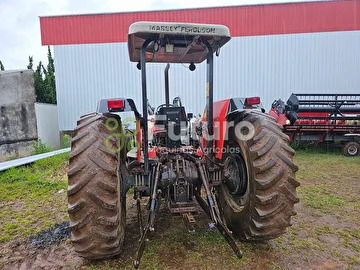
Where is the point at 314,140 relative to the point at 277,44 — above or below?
below

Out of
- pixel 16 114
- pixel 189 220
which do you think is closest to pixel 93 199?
pixel 189 220

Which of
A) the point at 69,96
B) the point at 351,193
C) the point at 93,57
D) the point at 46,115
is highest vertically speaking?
the point at 93,57

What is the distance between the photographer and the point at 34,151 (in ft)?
28.2

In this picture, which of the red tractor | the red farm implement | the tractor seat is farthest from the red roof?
the red tractor

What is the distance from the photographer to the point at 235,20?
10.2m

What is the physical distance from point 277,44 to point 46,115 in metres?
9.60

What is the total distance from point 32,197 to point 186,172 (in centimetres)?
317

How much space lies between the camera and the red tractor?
6.84 ft

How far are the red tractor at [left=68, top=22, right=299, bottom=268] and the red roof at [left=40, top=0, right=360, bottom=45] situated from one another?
807 cm

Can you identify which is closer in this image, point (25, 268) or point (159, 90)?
point (25, 268)

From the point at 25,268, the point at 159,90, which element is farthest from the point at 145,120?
the point at 159,90

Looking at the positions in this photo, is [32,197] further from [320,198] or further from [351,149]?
[351,149]

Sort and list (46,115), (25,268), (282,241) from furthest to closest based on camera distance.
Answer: (46,115) → (282,241) → (25,268)

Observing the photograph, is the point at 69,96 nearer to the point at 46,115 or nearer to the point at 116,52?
the point at 46,115
